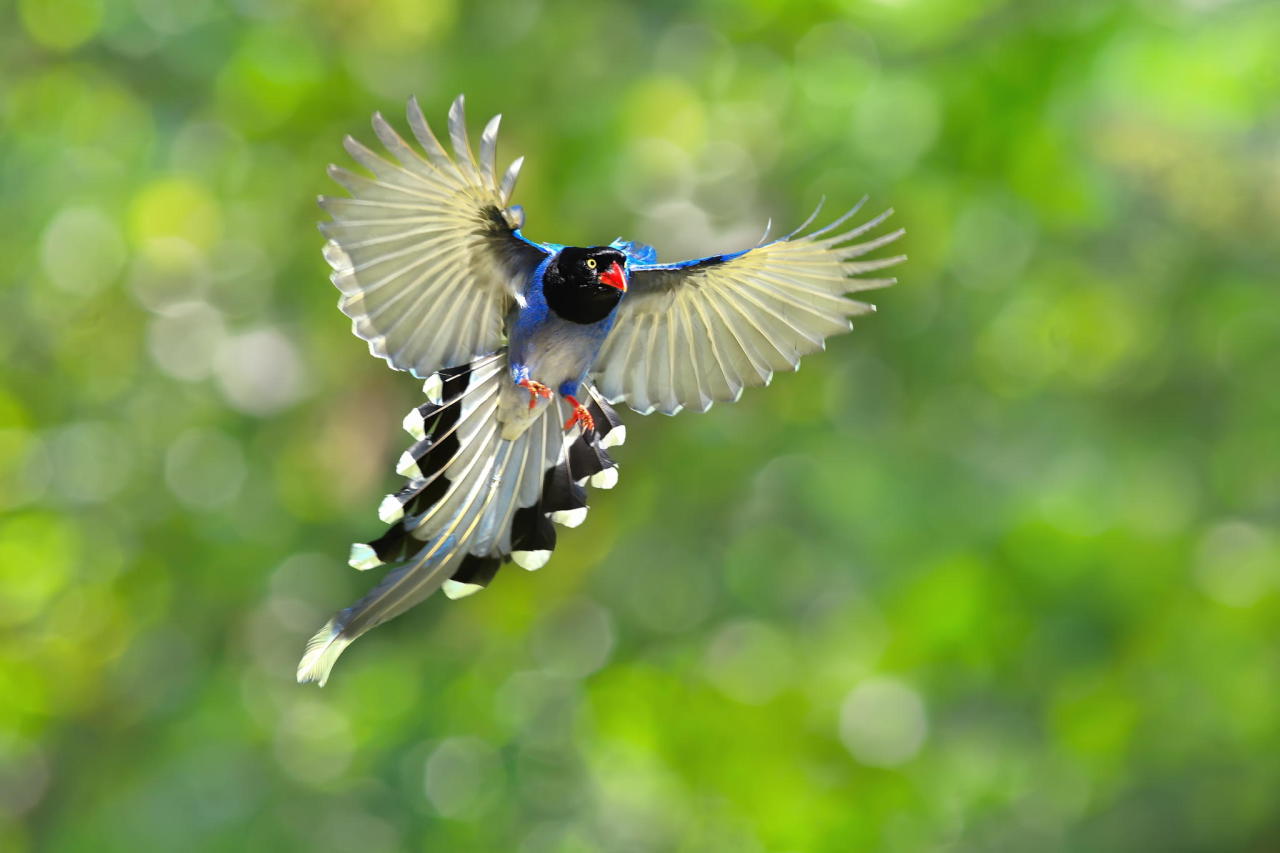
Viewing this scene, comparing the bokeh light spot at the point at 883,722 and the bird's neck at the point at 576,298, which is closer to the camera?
the bird's neck at the point at 576,298

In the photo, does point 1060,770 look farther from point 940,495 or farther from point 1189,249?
point 1189,249

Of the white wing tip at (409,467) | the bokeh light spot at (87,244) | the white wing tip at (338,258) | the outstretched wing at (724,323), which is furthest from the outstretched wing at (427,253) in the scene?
the bokeh light spot at (87,244)

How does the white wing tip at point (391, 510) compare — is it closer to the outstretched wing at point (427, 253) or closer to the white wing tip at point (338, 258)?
the outstretched wing at point (427, 253)

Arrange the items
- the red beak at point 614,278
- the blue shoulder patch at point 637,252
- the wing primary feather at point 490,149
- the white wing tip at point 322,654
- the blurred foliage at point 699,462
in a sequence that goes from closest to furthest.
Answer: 1. the wing primary feather at point 490,149
2. the white wing tip at point 322,654
3. the red beak at point 614,278
4. the blue shoulder patch at point 637,252
5. the blurred foliage at point 699,462

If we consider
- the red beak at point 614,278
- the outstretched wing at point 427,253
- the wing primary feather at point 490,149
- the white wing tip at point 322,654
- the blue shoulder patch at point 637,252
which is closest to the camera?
the wing primary feather at point 490,149

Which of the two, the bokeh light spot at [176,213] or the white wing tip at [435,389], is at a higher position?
the bokeh light spot at [176,213]

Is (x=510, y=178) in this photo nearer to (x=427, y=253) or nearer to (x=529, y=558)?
(x=427, y=253)

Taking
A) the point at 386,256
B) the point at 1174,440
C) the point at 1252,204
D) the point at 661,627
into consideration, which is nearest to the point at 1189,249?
the point at 1252,204
